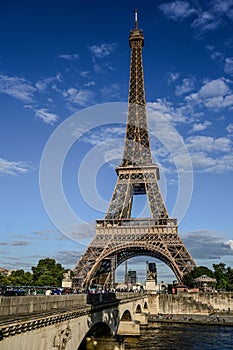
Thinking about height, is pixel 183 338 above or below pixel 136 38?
below

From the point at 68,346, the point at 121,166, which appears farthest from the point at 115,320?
the point at 121,166

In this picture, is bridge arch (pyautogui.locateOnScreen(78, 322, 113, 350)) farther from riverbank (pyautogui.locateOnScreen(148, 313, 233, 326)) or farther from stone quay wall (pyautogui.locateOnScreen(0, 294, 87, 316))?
riverbank (pyautogui.locateOnScreen(148, 313, 233, 326))

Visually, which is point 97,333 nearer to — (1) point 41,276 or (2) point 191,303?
(2) point 191,303

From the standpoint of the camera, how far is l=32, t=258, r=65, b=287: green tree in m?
80.1

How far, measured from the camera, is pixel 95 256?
2753 inches

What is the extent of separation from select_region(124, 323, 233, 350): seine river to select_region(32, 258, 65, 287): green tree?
1337 inches

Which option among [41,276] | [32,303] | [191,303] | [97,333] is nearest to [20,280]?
[41,276]

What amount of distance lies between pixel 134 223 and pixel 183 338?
35362 mm

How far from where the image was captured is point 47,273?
8625 centimetres

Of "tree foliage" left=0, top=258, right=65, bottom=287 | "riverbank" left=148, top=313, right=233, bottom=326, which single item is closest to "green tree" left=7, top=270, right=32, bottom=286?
"tree foliage" left=0, top=258, right=65, bottom=287

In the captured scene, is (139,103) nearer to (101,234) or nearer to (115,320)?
(101,234)

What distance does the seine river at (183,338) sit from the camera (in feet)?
126

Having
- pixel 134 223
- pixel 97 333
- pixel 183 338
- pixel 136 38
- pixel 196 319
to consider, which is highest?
pixel 136 38

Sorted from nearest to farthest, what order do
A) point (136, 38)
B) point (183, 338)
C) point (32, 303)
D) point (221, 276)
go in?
point (32, 303) < point (183, 338) < point (221, 276) < point (136, 38)
